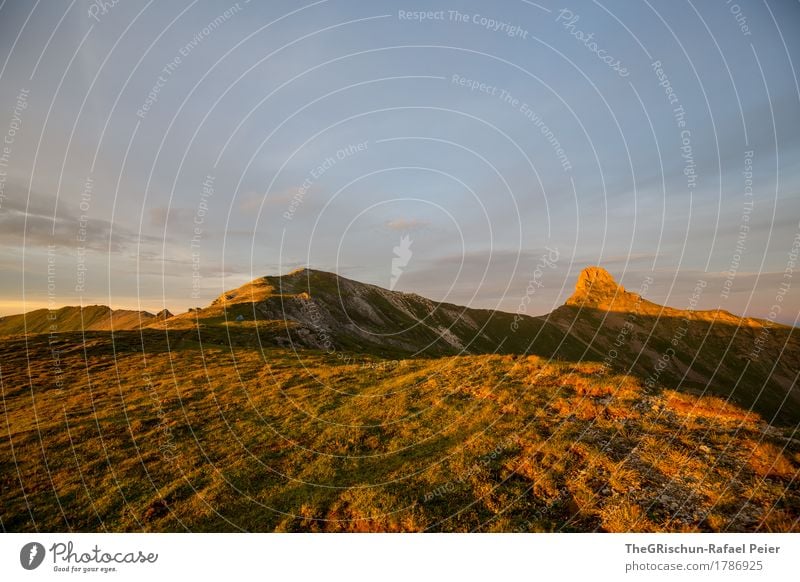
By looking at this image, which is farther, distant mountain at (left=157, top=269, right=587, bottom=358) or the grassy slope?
distant mountain at (left=157, top=269, right=587, bottom=358)

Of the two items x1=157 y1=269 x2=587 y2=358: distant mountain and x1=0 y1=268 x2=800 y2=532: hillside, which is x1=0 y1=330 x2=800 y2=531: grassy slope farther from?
x1=157 y1=269 x2=587 y2=358: distant mountain

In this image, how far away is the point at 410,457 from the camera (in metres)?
15.2

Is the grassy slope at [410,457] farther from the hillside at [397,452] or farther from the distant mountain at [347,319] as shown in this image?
the distant mountain at [347,319]

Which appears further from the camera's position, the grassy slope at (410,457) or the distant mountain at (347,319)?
the distant mountain at (347,319)

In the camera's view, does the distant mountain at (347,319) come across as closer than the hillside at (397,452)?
No

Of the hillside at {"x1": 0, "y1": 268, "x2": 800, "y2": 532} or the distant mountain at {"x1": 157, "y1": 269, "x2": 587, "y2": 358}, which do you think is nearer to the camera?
the hillside at {"x1": 0, "y1": 268, "x2": 800, "y2": 532}

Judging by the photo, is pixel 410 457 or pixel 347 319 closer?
pixel 410 457

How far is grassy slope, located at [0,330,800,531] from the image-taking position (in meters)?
11.3

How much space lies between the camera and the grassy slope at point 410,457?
1134cm

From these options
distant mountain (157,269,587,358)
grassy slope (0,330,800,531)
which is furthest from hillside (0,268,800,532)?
distant mountain (157,269,587,358)

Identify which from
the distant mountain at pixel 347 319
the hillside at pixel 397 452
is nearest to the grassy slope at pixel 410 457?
the hillside at pixel 397 452

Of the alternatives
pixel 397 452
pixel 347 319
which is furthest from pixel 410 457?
pixel 347 319

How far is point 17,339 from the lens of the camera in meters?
43.9

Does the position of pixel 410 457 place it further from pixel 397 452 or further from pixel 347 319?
pixel 347 319
